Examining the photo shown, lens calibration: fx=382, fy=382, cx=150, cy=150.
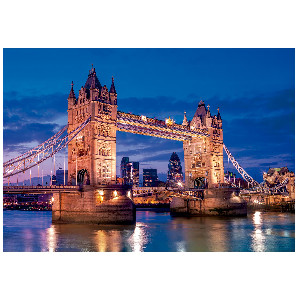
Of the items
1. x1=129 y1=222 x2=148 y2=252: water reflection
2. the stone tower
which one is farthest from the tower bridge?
x1=129 y1=222 x2=148 y2=252: water reflection

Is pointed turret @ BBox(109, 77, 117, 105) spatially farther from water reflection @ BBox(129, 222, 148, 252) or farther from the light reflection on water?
the light reflection on water

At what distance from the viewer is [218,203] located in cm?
5606

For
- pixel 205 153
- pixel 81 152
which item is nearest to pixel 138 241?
pixel 81 152

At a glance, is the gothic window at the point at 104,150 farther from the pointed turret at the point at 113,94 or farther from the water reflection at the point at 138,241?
the water reflection at the point at 138,241

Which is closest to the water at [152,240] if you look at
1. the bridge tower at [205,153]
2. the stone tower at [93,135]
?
the stone tower at [93,135]

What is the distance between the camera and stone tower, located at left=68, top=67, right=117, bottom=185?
41.1 metres

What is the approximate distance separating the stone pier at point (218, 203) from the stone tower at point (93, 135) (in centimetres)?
1888

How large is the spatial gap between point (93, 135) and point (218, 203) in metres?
24.0

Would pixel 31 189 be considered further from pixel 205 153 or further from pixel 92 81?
pixel 205 153

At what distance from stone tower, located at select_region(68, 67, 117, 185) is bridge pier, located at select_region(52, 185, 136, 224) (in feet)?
5.55
